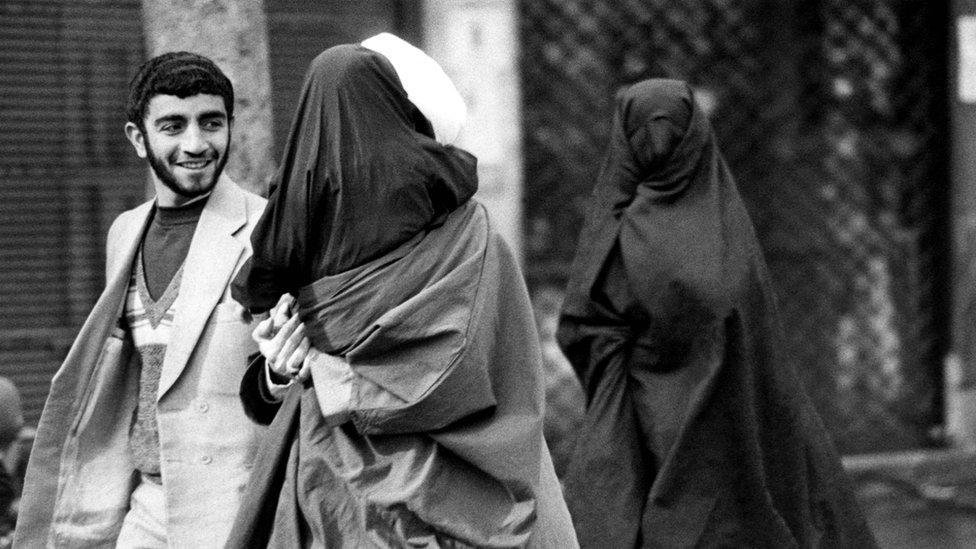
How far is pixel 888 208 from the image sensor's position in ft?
28.0

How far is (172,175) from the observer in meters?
3.57

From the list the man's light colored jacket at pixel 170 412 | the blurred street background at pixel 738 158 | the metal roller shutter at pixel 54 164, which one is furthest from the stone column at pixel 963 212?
the man's light colored jacket at pixel 170 412

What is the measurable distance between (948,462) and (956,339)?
0.59m

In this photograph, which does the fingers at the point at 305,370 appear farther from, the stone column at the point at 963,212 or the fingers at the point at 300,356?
the stone column at the point at 963,212

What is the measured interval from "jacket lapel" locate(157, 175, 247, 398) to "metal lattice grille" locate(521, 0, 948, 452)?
161 inches

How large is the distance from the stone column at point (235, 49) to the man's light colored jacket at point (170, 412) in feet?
2.37

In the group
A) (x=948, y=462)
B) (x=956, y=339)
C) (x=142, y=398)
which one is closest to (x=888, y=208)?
(x=956, y=339)

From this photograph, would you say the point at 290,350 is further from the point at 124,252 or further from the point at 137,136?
the point at 137,136

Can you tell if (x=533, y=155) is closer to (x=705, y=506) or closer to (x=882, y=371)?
(x=882, y=371)

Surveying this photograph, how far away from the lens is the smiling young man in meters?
3.41

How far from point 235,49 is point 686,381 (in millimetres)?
1683

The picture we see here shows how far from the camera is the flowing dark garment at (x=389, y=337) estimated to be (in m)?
3.01

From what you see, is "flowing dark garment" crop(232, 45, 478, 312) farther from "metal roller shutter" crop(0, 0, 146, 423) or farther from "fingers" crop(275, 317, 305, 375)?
"metal roller shutter" crop(0, 0, 146, 423)

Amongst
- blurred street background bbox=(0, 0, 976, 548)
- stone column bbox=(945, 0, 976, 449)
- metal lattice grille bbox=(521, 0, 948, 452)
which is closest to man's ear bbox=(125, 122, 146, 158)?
blurred street background bbox=(0, 0, 976, 548)
